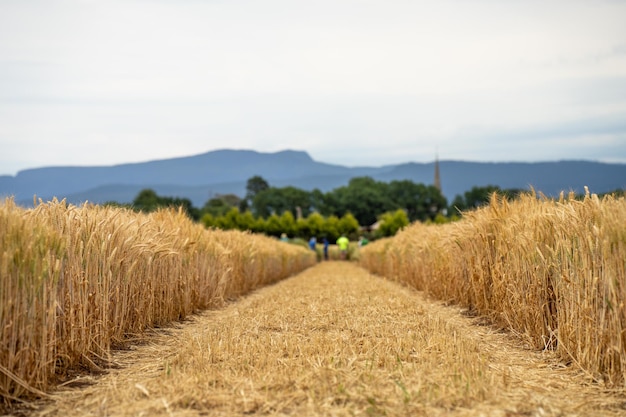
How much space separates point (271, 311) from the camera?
1174cm

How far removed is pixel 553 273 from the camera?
780 cm

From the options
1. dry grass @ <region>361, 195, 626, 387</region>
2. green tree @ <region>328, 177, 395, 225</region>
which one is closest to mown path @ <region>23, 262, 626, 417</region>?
dry grass @ <region>361, 195, 626, 387</region>

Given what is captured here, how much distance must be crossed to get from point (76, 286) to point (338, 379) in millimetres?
3239

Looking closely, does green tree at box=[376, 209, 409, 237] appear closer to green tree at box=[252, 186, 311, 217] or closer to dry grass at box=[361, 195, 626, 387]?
green tree at box=[252, 186, 311, 217]

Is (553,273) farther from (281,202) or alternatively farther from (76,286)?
(281,202)

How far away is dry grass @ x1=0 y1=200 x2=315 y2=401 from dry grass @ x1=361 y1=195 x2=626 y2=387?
5.11m

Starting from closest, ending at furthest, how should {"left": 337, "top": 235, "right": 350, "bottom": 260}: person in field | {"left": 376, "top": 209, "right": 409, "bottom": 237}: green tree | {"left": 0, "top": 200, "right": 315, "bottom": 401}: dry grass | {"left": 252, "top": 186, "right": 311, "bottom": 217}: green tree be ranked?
1. {"left": 0, "top": 200, "right": 315, "bottom": 401}: dry grass
2. {"left": 337, "top": 235, "right": 350, "bottom": 260}: person in field
3. {"left": 376, "top": 209, "right": 409, "bottom": 237}: green tree
4. {"left": 252, "top": 186, "right": 311, "bottom": 217}: green tree

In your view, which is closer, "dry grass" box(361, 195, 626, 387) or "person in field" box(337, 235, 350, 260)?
"dry grass" box(361, 195, 626, 387)

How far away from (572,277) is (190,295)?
24.2 feet

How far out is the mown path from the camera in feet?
16.9

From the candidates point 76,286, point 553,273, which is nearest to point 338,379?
point 76,286

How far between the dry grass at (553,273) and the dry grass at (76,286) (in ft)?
16.8

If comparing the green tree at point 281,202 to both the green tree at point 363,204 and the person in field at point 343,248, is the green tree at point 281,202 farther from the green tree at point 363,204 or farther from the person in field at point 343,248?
the person in field at point 343,248

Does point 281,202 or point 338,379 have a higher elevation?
point 338,379
